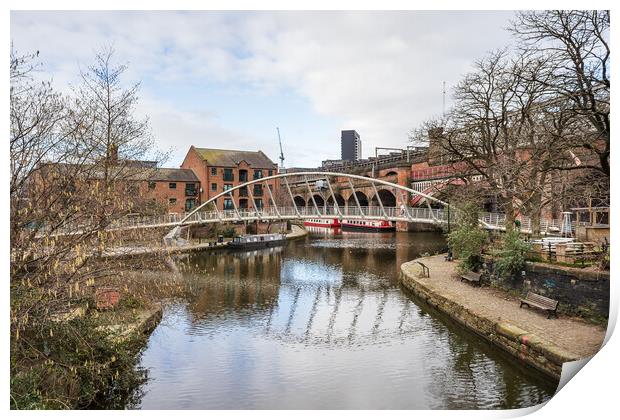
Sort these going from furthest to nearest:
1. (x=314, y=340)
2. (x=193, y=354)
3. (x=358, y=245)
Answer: (x=358, y=245) < (x=314, y=340) < (x=193, y=354)

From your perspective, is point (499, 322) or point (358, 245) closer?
point (499, 322)

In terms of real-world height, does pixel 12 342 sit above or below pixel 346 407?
above

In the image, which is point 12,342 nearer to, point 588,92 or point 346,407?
point 346,407

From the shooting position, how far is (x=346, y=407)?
5668mm

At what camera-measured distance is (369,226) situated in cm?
3231

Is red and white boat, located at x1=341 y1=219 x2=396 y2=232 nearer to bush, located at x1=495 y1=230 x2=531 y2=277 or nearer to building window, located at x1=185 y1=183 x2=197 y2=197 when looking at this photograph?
building window, located at x1=185 y1=183 x2=197 y2=197

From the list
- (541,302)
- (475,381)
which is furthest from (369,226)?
(475,381)

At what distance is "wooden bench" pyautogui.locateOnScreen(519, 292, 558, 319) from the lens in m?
7.70

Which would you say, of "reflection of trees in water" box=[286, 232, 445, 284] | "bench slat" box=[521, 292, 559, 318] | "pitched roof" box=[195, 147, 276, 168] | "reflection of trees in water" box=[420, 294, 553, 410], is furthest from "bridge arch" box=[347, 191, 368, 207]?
"reflection of trees in water" box=[420, 294, 553, 410]

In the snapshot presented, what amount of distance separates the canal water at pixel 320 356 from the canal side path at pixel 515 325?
0.75 ft

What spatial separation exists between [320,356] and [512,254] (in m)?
4.93

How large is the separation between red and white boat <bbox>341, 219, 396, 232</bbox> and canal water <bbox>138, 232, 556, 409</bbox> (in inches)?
678
